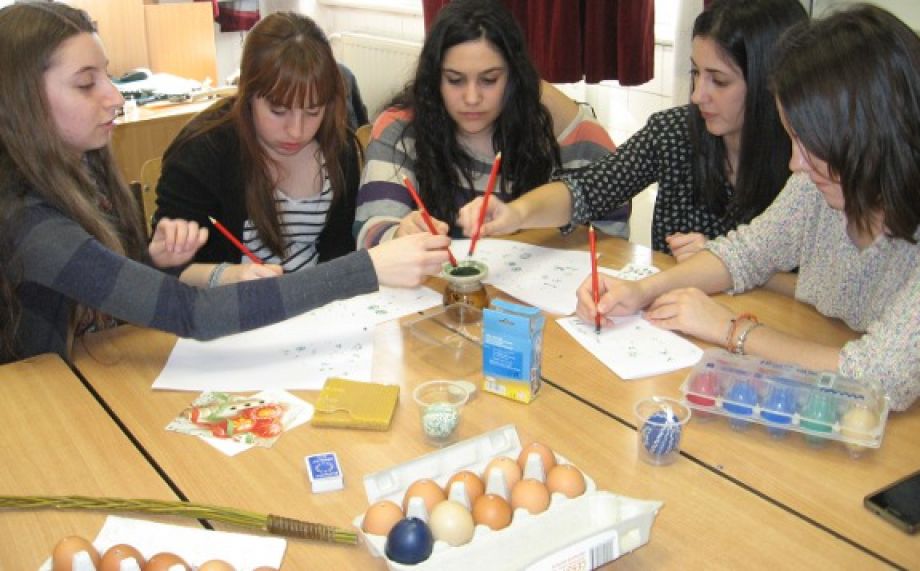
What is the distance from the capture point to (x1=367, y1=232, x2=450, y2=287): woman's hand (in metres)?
1.47

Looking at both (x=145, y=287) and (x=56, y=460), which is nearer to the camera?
(x=56, y=460)

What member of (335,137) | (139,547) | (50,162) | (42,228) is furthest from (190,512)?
(335,137)

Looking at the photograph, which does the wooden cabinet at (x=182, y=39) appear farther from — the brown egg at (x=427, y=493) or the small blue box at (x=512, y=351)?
the brown egg at (x=427, y=493)

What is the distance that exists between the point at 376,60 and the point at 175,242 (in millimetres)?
2601

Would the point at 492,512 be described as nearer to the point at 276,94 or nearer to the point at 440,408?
the point at 440,408

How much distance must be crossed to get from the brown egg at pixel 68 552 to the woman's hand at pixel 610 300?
0.87m

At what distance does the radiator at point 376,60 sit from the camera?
12.8ft

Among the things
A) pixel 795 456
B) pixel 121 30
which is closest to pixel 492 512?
pixel 795 456

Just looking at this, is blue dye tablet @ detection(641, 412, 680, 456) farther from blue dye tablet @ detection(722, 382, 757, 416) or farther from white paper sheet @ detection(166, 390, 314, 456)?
white paper sheet @ detection(166, 390, 314, 456)

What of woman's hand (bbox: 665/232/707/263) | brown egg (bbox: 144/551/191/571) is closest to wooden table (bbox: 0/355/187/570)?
brown egg (bbox: 144/551/191/571)

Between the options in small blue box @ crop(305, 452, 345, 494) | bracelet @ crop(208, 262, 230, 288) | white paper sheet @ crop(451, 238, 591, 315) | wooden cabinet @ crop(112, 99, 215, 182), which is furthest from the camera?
wooden cabinet @ crop(112, 99, 215, 182)

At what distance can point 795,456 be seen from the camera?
115 centimetres

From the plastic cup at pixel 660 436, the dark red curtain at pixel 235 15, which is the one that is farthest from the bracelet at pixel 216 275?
the dark red curtain at pixel 235 15

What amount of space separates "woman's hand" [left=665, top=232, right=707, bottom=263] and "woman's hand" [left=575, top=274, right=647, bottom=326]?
0.82ft
